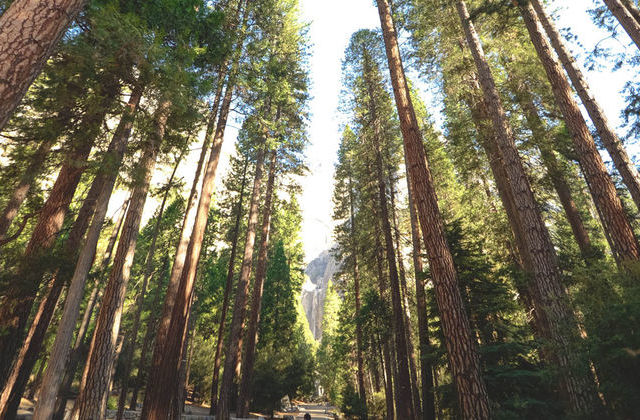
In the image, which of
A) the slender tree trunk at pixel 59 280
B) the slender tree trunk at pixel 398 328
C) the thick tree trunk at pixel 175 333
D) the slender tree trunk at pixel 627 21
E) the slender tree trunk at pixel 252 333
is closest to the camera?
the thick tree trunk at pixel 175 333

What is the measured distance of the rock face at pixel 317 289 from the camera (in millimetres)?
92312

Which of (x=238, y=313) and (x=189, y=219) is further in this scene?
(x=238, y=313)

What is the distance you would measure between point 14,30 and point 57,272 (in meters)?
8.65

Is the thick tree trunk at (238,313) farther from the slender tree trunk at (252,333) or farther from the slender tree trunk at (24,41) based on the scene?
the slender tree trunk at (24,41)

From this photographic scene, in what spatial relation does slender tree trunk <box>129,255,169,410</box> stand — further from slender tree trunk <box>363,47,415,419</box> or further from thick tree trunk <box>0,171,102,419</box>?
slender tree trunk <box>363,47,415,419</box>

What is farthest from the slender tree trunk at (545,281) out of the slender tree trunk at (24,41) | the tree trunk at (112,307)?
the tree trunk at (112,307)

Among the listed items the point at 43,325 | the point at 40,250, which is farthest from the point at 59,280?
the point at 43,325

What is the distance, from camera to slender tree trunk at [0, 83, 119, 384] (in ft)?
24.3

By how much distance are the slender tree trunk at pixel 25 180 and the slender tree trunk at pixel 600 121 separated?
14737 millimetres

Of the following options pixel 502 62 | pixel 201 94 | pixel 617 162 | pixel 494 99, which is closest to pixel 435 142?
pixel 502 62

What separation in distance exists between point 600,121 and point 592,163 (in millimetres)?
1733

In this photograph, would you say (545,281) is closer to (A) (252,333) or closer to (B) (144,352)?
(A) (252,333)

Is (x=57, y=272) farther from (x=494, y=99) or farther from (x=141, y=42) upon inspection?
(x=494, y=99)

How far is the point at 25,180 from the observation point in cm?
823
